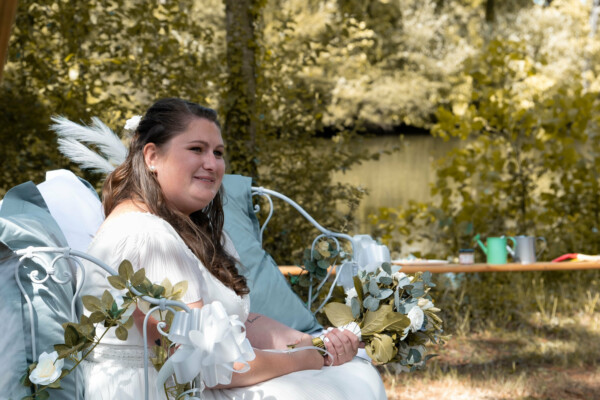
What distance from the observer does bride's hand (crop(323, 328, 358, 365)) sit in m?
1.95

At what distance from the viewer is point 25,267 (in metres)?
1.59

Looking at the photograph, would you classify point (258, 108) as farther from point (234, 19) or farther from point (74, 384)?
point (74, 384)

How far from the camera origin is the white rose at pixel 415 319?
1927mm

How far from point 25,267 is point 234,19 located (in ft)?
11.8

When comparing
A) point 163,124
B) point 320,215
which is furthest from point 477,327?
point 163,124

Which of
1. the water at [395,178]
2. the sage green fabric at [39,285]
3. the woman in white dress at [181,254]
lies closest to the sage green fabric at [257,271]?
the woman in white dress at [181,254]

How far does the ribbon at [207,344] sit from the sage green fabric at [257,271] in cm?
114

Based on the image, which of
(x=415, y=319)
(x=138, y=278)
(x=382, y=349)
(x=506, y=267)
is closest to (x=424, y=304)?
(x=415, y=319)

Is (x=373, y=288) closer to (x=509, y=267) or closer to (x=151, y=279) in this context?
(x=151, y=279)

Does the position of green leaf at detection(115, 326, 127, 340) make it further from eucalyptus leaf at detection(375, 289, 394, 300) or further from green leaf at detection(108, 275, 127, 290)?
eucalyptus leaf at detection(375, 289, 394, 300)

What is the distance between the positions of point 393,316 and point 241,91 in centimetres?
314

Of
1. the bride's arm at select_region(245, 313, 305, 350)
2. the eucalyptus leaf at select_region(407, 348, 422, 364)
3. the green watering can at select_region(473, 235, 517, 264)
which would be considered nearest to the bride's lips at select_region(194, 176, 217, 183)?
the bride's arm at select_region(245, 313, 305, 350)

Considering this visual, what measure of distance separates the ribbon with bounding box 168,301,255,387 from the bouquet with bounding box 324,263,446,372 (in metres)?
0.65

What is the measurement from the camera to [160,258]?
5.38 ft
